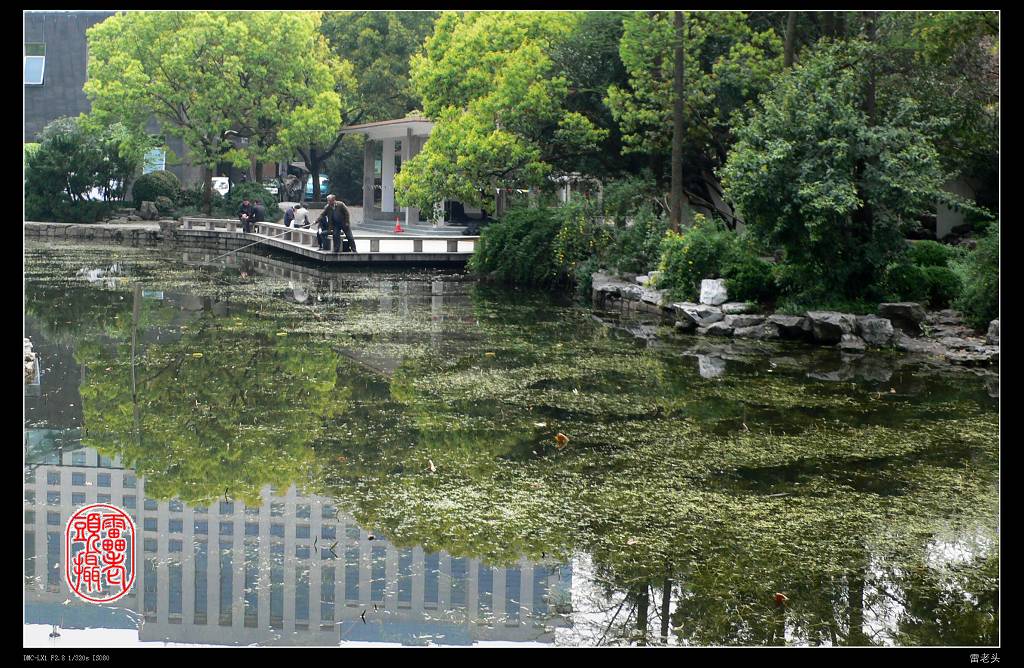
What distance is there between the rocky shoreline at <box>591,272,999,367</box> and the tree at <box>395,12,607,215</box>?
305 inches

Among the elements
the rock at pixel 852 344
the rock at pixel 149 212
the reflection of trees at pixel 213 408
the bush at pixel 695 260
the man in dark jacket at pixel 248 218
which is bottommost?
the reflection of trees at pixel 213 408

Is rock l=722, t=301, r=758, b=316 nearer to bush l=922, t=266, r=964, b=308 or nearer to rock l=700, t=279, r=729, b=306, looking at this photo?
rock l=700, t=279, r=729, b=306

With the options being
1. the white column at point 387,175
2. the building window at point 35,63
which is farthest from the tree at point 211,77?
the building window at point 35,63

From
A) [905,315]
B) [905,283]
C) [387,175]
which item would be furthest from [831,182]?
[387,175]

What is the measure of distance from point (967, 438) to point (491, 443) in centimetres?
405

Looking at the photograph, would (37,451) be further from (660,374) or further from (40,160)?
(40,160)

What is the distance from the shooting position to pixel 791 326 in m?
15.8

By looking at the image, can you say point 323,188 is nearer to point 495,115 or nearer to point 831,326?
point 495,115

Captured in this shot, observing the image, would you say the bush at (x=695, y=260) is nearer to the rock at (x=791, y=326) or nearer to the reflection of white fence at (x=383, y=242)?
the rock at (x=791, y=326)

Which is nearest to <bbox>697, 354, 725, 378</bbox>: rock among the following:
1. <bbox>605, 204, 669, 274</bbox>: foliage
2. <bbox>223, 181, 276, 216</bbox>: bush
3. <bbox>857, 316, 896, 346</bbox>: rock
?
<bbox>857, 316, 896, 346</bbox>: rock

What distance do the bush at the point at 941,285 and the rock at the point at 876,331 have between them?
62.3 inches

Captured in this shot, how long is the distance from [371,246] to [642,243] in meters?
9.31

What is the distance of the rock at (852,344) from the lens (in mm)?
15039

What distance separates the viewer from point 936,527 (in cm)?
775
